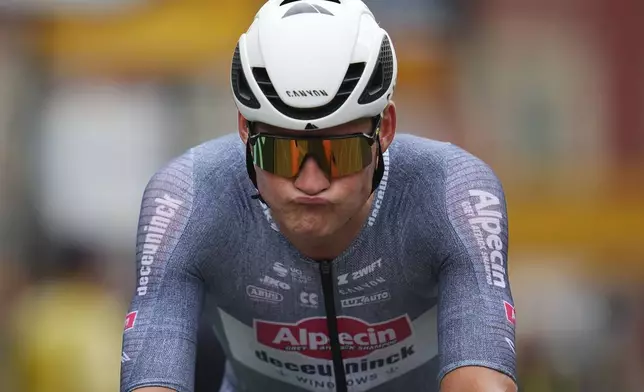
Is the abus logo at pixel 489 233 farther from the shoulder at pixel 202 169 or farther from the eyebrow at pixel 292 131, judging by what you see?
the shoulder at pixel 202 169

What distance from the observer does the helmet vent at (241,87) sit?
3.70m

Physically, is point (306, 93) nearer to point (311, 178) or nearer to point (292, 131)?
point (292, 131)

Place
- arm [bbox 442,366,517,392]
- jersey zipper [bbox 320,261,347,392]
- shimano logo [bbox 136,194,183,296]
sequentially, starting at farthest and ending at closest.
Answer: jersey zipper [bbox 320,261,347,392] < shimano logo [bbox 136,194,183,296] < arm [bbox 442,366,517,392]

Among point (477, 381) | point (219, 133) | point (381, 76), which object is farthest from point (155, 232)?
point (219, 133)

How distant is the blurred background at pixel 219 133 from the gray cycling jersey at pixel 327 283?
5147mm

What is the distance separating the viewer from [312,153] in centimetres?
357

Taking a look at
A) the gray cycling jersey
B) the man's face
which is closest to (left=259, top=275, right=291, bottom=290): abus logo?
the gray cycling jersey

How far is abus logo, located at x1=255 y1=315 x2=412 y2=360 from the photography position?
427 centimetres

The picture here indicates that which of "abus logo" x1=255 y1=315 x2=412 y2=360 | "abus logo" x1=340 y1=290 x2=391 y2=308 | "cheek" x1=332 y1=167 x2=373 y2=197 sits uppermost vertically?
"cheek" x1=332 y1=167 x2=373 y2=197

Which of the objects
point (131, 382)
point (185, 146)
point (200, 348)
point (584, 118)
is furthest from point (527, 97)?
point (131, 382)

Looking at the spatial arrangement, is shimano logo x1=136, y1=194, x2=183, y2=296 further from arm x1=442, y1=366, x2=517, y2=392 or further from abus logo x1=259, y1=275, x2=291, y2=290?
arm x1=442, y1=366, x2=517, y2=392

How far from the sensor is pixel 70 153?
13602 millimetres

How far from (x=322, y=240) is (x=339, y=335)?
55 centimetres

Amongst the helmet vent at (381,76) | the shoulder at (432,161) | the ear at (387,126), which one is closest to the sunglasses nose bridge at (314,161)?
the helmet vent at (381,76)
